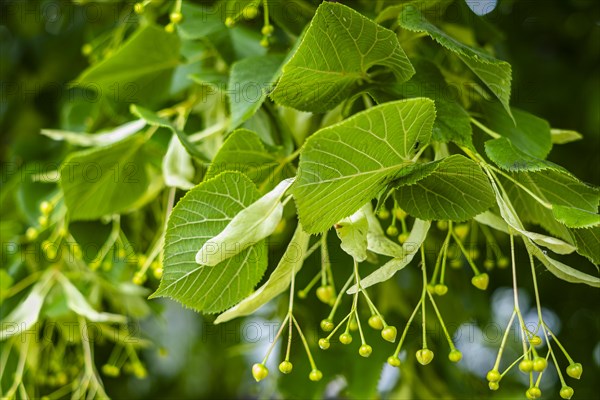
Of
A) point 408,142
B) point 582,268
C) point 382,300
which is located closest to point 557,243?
point 408,142

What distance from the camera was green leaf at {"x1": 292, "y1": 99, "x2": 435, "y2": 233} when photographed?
341 millimetres

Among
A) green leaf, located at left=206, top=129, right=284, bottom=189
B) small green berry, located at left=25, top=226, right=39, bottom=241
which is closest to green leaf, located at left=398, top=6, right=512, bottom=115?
green leaf, located at left=206, top=129, right=284, bottom=189

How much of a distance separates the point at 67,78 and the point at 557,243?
2.73 feet

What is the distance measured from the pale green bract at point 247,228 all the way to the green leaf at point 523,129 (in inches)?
7.5

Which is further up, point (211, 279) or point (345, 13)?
point (345, 13)

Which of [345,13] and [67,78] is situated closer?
[345,13]

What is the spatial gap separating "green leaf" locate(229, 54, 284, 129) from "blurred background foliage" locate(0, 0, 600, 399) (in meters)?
0.23

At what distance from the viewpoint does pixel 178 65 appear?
65 cm

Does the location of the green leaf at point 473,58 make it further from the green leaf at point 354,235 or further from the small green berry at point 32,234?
the small green berry at point 32,234

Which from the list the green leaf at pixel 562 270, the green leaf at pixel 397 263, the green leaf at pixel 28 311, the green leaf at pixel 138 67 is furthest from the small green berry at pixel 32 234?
the green leaf at pixel 562 270

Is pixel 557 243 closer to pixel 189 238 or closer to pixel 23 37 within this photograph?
pixel 189 238

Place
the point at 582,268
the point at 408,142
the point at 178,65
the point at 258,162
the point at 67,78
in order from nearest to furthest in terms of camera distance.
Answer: the point at 408,142
the point at 258,162
the point at 178,65
the point at 582,268
the point at 67,78

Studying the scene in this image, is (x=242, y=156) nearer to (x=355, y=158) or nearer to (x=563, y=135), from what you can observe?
(x=355, y=158)

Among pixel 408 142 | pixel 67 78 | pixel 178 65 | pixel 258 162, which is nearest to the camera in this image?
pixel 408 142
